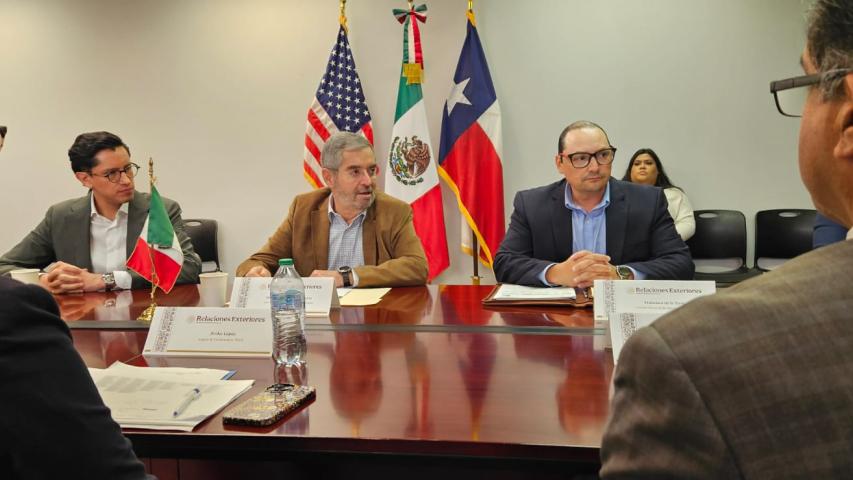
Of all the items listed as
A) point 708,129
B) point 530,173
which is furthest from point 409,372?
point 708,129

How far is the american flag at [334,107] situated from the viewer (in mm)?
4645

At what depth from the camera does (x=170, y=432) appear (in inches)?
48.7

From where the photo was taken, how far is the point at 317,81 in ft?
16.2

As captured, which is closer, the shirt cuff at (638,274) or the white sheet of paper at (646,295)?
the white sheet of paper at (646,295)

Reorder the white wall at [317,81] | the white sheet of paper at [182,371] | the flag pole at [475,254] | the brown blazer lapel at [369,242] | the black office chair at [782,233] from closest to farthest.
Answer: the white sheet of paper at [182,371] < the brown blazer lapel at [369,242] < the black office chair at [782,233] < the white wall at [317,81] < the flag pole at [475,254]

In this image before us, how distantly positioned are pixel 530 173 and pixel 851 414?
173 inches

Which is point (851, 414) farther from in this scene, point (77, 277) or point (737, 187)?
point (737, 187)

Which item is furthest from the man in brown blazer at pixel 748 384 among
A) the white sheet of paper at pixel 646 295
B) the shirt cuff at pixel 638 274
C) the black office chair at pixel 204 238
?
the black office chair at pixel 204 238

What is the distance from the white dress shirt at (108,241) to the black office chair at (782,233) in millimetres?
3929

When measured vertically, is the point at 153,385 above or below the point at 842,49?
below

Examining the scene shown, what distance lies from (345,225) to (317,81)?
2245mm

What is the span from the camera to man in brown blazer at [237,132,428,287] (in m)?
2.97

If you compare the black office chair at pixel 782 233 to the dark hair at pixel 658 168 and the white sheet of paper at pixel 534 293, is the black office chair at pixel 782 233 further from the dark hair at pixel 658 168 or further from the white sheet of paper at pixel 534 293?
the white sheet of paper at pixel 534 293

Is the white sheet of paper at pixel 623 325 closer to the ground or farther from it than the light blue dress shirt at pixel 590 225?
closer to the ground
